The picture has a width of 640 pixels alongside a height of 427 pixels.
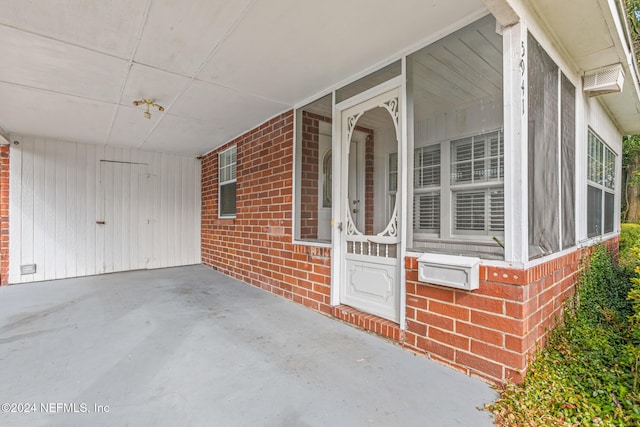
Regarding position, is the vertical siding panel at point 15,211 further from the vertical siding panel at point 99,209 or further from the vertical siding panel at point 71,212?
the vertical siding panel at point 99,209

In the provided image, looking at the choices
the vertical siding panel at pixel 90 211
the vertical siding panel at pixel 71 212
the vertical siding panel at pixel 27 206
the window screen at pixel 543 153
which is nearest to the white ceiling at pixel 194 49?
the window screen at pixel 543 153

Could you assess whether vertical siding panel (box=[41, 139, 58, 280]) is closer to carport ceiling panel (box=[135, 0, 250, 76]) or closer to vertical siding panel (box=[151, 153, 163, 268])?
vertical siding panel (box=[151, 153, 163, 268])

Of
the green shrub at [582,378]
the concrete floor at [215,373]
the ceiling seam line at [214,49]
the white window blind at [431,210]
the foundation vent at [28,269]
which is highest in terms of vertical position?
the ceiling seam line at [214,49]

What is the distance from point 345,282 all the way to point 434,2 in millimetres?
2657

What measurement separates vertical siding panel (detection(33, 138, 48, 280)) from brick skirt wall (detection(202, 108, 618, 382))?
332 cm

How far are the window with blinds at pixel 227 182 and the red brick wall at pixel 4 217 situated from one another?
11.6 feet

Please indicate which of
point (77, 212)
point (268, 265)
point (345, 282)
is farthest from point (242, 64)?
point (77, 212)

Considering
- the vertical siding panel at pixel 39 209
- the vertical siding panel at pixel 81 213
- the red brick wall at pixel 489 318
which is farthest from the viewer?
the vertical siding panel at pixel 81 213

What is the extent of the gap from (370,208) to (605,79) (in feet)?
9.12

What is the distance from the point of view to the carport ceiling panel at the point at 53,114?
3.68 metres

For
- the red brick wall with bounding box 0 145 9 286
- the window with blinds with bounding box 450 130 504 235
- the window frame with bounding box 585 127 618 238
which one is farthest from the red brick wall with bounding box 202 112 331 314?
the red brick wall with bounding box 0 145 9 286

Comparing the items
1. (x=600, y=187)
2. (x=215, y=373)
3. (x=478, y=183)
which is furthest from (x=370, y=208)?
(x=600, y=187)

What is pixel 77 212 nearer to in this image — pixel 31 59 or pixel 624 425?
pixel 31 59

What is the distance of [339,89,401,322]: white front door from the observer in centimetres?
291
